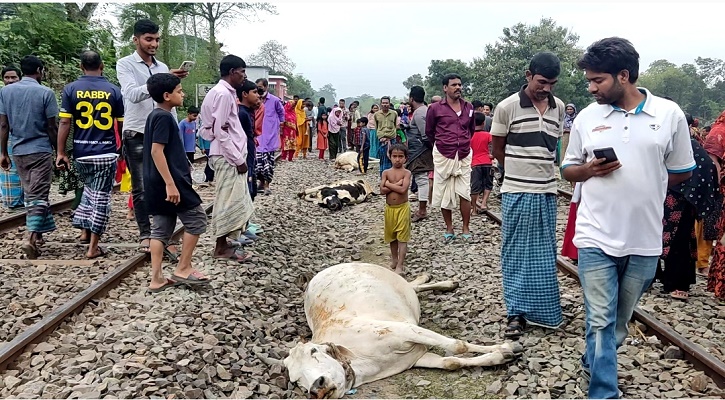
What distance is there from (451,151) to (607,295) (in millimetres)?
4334

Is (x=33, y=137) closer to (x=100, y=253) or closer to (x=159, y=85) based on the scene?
(x=100, y=253)

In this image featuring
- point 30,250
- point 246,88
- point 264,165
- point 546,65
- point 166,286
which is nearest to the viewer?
point 546,65

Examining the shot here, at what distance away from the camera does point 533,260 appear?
14.4 ft

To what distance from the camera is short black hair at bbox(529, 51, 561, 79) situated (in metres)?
4.20

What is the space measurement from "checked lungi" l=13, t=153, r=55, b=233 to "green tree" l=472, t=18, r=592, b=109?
29.6m

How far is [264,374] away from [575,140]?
242cm

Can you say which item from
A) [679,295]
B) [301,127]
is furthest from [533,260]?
[301,127]

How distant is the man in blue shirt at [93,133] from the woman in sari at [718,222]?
19.1 ft

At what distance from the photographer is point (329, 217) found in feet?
32.1

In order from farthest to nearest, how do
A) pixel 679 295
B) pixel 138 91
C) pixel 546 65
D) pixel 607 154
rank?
pixel 138 91
pixel 679 295
pixel 546 65
pixel 607 154

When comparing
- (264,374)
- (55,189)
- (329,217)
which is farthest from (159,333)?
(55,189)

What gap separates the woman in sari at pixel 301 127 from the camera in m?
18.8

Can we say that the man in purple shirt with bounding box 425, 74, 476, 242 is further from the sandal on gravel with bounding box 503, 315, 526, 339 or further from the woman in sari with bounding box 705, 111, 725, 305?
the sandal on gravel with bounding box 503, 315, 526, 339

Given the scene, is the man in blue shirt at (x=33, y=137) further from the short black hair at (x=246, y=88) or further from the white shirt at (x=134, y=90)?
the short black hair at (x=246, y=88)
